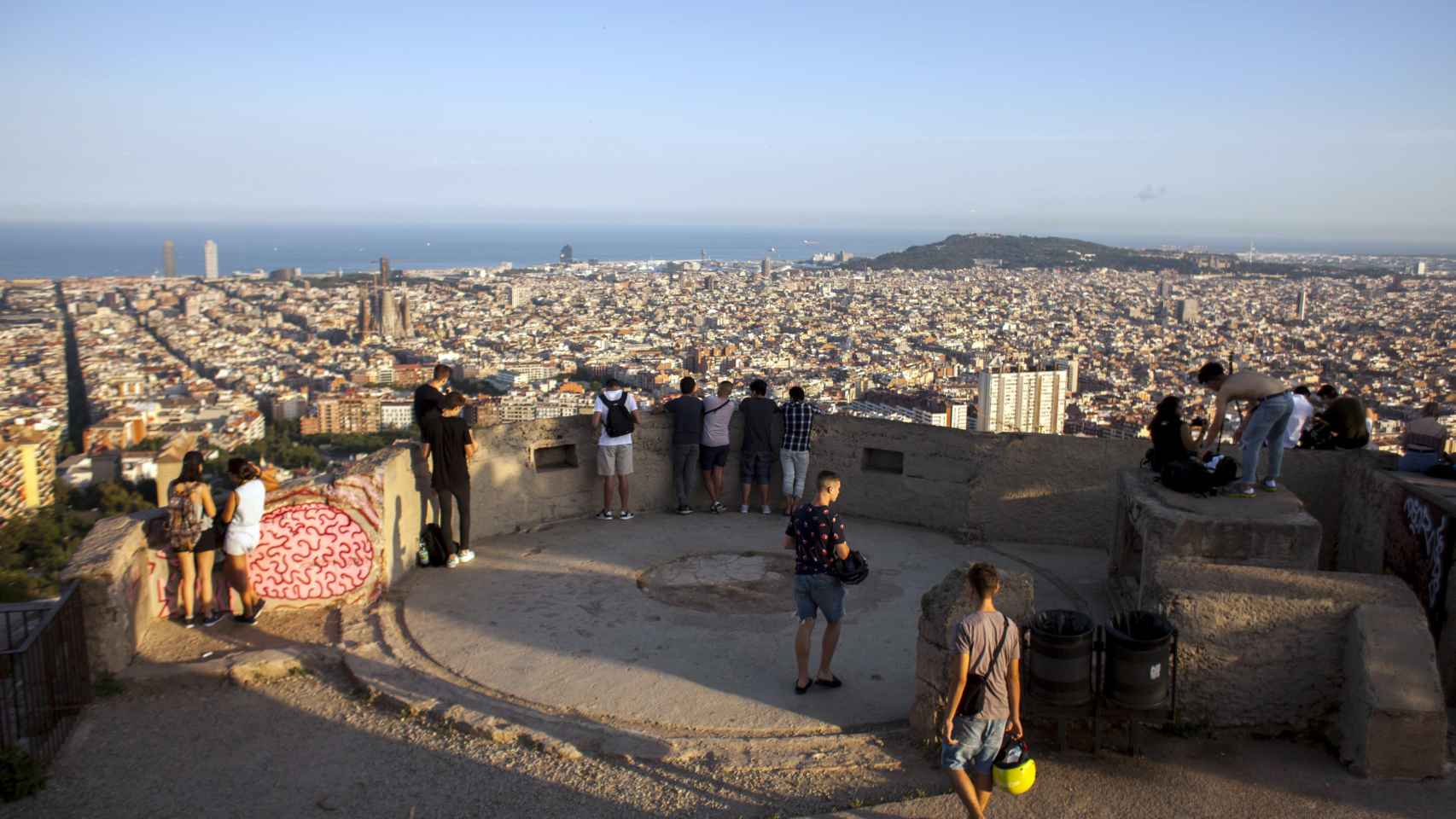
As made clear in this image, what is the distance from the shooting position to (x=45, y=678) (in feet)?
18.5

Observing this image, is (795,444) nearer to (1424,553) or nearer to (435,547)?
(435,547)

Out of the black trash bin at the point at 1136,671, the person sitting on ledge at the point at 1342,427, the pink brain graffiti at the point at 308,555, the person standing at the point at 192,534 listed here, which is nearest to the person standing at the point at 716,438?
the pink brain graffiti at the point at 308,555

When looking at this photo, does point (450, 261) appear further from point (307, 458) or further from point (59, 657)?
point (59, 657)

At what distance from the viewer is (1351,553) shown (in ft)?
26.4

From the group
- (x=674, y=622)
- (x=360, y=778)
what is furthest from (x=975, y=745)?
(x=674, y=622)

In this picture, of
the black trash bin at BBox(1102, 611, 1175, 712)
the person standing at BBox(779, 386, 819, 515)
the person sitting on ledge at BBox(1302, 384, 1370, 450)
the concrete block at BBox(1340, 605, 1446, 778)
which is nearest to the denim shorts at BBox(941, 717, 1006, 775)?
the black trash bin at BBox(1102, 611, 1175, 712)

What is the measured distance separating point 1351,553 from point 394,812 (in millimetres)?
7129

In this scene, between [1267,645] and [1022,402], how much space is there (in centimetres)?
1243

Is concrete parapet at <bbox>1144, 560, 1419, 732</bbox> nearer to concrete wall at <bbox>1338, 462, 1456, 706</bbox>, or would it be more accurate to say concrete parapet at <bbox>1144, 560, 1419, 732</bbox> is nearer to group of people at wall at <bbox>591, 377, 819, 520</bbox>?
concrete wall at <bbox>1338, 462, 1456, 706</bbox>

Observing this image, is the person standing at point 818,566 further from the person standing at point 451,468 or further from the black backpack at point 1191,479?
the person standing at point 451,468

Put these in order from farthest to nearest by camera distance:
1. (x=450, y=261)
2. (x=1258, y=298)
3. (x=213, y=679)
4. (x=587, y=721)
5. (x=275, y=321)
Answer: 1. (x=450, y=261)
2. (x=275, y=321)
3. (x=1258, y=298)
4. (x=213, y=679)
5. (x=587, y=721)

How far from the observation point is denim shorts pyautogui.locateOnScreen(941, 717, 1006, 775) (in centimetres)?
462

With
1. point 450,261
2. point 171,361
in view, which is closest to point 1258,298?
point 171,361

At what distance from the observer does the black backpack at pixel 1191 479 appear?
718 cm
